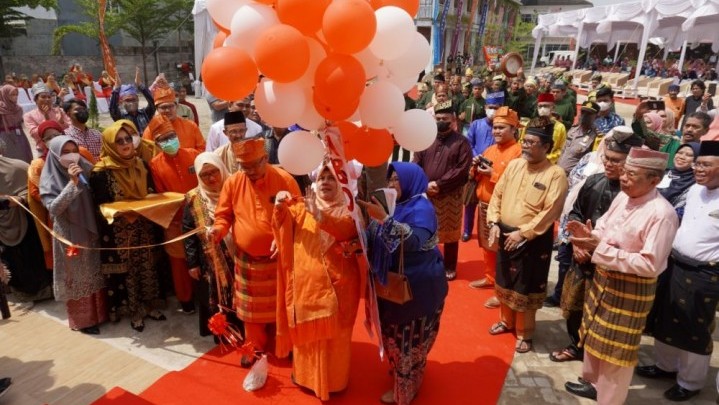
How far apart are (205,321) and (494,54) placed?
23.7 meters

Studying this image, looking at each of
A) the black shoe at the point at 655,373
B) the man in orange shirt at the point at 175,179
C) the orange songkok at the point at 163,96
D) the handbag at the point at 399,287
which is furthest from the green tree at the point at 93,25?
the black shoe at the point at 655,373

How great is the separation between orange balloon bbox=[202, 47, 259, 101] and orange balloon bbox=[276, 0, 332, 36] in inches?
10.8

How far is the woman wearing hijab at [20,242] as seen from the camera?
391 cm

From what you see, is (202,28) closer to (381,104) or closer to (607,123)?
(607,123)

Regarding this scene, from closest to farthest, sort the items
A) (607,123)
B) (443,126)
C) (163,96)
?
(443,126) → (163,96) → (607,123)

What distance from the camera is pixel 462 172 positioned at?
4605 mm

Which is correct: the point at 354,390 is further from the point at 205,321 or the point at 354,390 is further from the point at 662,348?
the point at 662,348

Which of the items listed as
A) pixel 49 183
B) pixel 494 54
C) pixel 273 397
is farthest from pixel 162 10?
pixel 273 397

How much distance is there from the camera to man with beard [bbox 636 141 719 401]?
283 centimetres

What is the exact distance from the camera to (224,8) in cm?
242

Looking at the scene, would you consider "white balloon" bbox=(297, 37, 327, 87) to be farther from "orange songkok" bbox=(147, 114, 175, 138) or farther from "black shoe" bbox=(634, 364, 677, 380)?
"black shoe" bbox=(634, 364, 677, 380)

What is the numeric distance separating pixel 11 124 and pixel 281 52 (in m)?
6.26

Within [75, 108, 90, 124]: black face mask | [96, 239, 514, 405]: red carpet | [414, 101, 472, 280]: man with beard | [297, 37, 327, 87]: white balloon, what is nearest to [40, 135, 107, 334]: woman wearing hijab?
[75, 108, 90, 124]: black face mask

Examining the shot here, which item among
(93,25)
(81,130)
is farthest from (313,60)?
(93,25)
